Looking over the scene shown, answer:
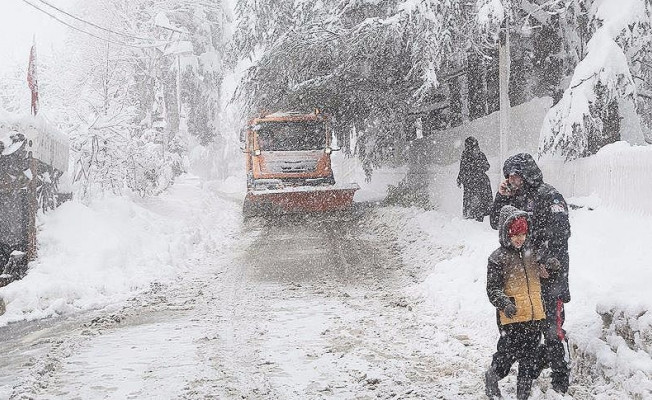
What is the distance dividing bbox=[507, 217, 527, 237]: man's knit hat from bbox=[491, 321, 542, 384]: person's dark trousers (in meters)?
0.66

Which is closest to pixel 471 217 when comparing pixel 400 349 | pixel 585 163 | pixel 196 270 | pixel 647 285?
pixel 585 163

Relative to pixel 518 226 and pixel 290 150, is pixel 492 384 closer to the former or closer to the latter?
pixel 518 226

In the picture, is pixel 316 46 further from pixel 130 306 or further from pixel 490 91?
pixel 130 306

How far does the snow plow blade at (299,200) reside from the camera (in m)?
17.2

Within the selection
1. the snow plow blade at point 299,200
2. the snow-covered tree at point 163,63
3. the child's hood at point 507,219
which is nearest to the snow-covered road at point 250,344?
the child's hood at point 507,219

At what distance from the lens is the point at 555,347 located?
15.8 ft

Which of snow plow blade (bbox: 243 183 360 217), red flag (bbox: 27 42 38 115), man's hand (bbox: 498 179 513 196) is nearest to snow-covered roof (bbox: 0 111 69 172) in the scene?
red flag (bbox: 27 42 38 115)

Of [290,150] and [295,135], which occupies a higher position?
[295,135]

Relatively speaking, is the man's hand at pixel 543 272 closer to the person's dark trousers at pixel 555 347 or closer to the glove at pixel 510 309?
the person's dark trousers at pixel 555 347

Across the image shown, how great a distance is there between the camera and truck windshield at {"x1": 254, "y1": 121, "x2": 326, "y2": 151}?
18.6 metres

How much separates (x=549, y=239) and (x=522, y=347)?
0.82 meters

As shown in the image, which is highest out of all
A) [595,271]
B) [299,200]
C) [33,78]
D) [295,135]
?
[33,78]

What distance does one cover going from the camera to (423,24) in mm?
11953

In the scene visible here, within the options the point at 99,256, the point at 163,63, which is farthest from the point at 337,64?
the point at 163,63
